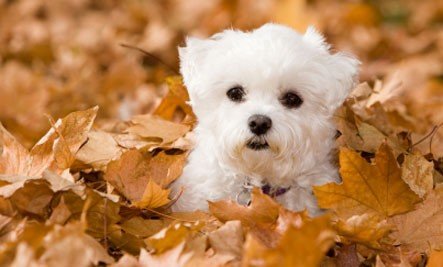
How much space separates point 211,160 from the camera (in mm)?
2160

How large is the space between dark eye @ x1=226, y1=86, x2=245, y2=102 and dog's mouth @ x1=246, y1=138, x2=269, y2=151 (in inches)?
6.4

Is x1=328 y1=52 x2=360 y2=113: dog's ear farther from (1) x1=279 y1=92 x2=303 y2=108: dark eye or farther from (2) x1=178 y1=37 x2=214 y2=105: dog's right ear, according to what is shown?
(2) x1=178 y1=37 x2=214 y2=105: dog's right ear

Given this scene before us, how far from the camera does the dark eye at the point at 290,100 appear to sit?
2.10m

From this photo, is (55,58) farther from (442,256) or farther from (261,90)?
(442,256)

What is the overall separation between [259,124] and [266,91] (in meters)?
0.13

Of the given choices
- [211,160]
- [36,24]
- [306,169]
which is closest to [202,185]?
[211,160]

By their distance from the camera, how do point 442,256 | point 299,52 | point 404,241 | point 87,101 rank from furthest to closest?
point 87,101, point 299,52, point 404,241, point 442,256

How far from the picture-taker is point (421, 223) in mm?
1918

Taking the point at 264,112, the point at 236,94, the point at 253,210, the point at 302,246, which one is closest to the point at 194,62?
the point at 236,94

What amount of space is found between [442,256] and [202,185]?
0.72m

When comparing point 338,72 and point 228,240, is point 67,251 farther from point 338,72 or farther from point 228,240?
point 338,72

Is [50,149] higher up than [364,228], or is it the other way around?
[364,228]

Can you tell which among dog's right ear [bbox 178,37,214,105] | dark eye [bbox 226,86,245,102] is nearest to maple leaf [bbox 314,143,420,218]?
dark eye [bbox 226,86,245,102]

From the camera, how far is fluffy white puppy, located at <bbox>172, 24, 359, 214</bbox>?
203 cm
